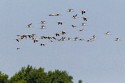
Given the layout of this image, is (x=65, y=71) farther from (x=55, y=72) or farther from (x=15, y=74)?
(x=15, y=74)

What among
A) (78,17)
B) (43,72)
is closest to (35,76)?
(43,72)

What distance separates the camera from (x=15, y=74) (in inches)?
5369

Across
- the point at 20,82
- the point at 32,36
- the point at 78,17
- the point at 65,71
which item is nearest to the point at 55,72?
the point at 65,71

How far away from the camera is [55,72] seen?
5468 inches

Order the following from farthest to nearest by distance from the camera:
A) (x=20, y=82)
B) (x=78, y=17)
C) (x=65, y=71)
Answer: (x=65, y=71) → (x=20, y=82) → (x=78, y=17)

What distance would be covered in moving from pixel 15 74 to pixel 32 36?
60.3 metres

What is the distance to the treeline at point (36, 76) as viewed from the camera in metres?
134

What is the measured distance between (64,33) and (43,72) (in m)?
66.1

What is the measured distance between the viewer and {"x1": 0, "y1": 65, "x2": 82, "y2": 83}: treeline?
13412 cm

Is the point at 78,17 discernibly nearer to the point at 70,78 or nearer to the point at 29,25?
the point at 29,25

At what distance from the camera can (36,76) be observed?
447ft

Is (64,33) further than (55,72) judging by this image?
No

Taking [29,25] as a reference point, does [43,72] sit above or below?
above

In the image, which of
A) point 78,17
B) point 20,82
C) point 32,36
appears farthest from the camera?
point 20,82
